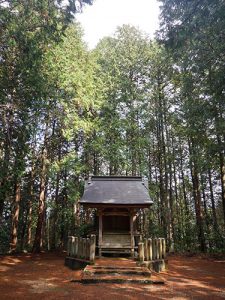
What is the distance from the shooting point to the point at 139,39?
27.4m

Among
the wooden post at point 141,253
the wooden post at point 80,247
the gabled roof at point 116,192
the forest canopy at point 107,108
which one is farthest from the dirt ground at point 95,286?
the forest canopy at point 107,108

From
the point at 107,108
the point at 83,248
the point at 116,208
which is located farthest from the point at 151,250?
the point at 107,108

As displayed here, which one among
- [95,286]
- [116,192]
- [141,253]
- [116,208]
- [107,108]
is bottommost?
[95,286]

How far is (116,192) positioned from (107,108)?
34.6 feet

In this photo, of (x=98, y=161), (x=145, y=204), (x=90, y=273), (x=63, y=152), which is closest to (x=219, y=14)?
(x=145, y=204)

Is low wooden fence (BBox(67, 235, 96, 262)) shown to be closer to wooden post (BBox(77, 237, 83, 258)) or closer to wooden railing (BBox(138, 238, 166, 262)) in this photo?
wooden post (BBox(77, 237, 83, 258))

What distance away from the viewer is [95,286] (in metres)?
8.83

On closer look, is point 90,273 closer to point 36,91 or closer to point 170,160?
point 36,91

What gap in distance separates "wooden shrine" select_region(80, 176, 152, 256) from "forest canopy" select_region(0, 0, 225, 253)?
377cm

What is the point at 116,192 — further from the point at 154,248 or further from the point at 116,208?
the point at 154,248

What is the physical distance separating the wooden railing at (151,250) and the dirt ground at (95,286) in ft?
2.80

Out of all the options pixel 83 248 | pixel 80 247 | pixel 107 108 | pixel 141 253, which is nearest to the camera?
pixel 141 253

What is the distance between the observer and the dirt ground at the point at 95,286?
7719 mm

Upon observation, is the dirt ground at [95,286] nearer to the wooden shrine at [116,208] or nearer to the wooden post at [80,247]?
the wooden post at [80,247]
